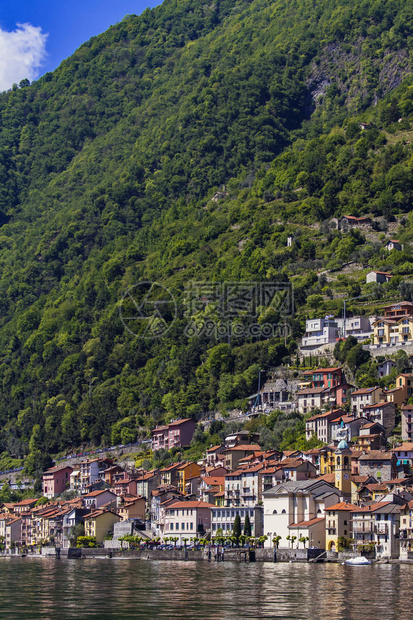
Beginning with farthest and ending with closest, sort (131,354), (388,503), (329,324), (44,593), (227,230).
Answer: (227,230)
(131,354)
(329,324)
(388,503)
(44,593)

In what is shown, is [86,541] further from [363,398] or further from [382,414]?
[382,414]

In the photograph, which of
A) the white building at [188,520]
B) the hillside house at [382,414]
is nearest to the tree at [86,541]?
the white building at [188,520]

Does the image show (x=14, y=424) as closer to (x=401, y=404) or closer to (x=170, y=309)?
(x=170, y=309)

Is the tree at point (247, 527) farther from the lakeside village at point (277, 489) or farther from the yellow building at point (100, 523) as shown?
the yellow building at point (100, 523)

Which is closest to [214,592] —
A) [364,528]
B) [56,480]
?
[364,528]

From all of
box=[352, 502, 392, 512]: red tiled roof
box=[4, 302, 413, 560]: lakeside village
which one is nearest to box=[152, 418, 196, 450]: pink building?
box=[4, 302, 413, 560]: lakeside village

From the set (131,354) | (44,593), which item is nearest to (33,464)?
(131,354)
